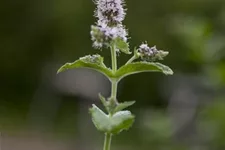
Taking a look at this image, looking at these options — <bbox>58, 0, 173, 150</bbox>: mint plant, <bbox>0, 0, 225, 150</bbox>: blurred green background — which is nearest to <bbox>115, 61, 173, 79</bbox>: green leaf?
<bbox>58, 0, 173, 150</bbox>: mint plant

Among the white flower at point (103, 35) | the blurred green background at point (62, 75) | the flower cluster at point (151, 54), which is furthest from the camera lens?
the blurred green background at point (62, 75)

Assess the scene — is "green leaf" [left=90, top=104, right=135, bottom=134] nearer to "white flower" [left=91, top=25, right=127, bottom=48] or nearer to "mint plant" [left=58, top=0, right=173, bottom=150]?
"mint plant" [left=58, top=0, right=173, bottom=150]

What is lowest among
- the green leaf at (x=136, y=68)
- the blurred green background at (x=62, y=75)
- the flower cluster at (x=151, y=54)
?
the green leaf at (x=136, y=68)

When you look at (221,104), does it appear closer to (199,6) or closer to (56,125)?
(199,6)

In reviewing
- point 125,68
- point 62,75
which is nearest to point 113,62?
point 125,68

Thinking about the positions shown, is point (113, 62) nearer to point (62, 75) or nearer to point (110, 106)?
point (110, 106)

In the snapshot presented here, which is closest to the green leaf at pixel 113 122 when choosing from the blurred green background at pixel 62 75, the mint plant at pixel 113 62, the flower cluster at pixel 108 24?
the mint plant at pixel 113 62

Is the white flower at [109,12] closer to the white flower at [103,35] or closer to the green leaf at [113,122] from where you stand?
the white flower at [103,35]
